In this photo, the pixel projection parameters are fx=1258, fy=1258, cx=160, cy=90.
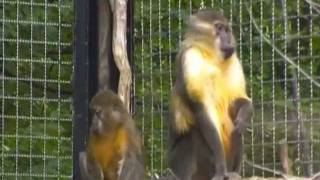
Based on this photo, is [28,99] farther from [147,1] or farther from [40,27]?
[147,1]

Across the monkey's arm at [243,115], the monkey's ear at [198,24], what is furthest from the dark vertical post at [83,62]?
the monkey's arm at [243,115]

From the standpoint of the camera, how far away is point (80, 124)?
8023 mm

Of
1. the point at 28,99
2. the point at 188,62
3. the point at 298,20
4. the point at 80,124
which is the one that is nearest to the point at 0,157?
the point at 28,99

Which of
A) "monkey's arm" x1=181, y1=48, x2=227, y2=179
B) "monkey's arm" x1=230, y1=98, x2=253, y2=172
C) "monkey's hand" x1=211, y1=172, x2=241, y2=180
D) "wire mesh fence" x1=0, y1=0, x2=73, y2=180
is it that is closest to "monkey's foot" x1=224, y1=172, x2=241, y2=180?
"monkey's hand" x1=211, y1=172, x2=241, y2=180

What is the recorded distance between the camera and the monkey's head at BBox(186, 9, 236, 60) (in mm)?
7988

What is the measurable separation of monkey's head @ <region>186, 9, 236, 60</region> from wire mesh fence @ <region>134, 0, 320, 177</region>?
336 mm

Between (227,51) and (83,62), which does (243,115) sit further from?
(83,62)

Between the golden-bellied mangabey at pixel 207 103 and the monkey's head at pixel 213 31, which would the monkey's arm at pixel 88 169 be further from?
the monkey's head at pixel 213 31

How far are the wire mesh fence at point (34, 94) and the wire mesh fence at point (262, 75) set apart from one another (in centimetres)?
62

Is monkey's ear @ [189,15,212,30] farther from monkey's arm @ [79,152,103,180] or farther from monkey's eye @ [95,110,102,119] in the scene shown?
monkey's arm @ [79,152,103,180]

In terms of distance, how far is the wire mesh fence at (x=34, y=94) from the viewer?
8.70 meters

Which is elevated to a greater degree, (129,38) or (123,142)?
(129,38)

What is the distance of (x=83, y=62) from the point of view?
26.0 ft

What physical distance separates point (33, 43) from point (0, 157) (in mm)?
829
